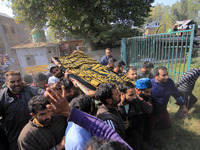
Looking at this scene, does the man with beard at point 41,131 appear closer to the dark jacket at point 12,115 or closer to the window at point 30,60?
the dark jacket at point 12,115

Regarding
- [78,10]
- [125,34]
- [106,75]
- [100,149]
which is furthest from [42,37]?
[100,149]

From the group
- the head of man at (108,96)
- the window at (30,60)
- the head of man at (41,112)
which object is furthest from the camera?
the window at (30,60)

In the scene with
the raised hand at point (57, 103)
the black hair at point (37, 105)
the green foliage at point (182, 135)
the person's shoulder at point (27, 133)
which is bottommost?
the green foliage at point (182, 135)

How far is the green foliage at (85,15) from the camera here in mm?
7332

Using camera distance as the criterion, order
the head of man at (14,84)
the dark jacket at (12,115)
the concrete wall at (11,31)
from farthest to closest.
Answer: the concrete wall at (11,31)
the head of man at (14,84)
the dark jacket at (12,115)

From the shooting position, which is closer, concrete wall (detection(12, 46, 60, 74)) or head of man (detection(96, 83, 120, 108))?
head of man (detection(96, 83, 120, 108))

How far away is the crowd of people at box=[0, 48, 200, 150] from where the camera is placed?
111 centimetres

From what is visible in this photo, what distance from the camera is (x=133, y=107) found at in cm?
216

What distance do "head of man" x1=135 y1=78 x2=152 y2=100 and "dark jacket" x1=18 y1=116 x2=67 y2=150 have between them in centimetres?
144

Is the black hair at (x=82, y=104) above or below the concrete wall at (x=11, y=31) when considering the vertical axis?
below

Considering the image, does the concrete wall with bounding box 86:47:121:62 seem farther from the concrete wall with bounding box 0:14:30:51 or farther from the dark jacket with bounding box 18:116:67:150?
the concrete wall with bounding box 0:14:30:51

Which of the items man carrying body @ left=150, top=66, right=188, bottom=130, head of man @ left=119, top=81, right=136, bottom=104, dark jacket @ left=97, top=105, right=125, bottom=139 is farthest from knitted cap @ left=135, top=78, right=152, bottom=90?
dark jacket @ left=97, top=105, right=125, bottom=139

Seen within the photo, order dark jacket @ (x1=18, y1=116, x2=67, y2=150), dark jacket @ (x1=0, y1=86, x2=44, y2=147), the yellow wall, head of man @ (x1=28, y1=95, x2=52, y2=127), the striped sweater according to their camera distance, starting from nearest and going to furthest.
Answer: dark jacket @ (x1=18, y1=116, x2=67, y2=150) < head of man @ (x1=28, y1=95, x2=52, y2=127) < dark jacket @ (x1=0, y1=86, x2=44, y2=147) < the striped sweater < the yellow wall

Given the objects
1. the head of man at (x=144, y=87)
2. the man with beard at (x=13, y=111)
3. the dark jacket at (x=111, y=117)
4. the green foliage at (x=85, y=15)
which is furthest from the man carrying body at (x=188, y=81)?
the green foliage at (x=85, y=15)
